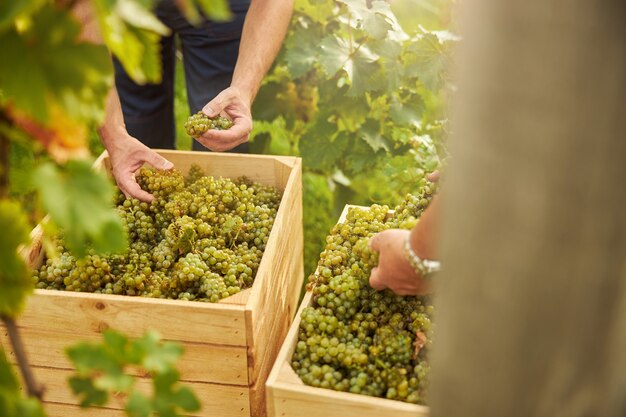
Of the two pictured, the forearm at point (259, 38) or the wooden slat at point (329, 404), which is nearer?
the wooden slat at point (329, 404)

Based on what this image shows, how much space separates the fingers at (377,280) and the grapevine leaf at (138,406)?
2.44 ft

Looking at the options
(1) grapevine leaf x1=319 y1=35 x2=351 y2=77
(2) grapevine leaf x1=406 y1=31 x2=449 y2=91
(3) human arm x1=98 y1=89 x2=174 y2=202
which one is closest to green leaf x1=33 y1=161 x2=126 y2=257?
(3) human arm x1=98 y1=89 x2=174 y2=202

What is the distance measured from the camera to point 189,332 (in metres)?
1.75

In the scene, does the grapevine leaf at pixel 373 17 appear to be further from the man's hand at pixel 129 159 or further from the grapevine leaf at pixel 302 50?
the man's hand at pixel 129 159

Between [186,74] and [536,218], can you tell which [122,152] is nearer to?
[186,74]

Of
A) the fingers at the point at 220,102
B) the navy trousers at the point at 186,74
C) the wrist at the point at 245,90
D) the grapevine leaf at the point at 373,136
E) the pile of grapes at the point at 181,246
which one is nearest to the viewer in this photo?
the pile of grapes at the point at 181,246

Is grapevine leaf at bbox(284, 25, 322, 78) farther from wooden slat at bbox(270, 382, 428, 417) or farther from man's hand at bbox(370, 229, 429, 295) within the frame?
wooden slat at bbox(270, 382, 428, 417)

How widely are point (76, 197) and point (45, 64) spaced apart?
0.18 m

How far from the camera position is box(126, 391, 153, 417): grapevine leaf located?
1011mm

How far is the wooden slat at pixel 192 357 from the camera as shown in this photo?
69.4 inches

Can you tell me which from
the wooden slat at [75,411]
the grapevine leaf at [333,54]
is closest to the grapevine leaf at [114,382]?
the wooden slat at [75,411]

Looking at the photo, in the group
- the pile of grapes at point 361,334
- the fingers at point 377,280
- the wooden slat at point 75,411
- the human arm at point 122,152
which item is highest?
the human arm at point 122,152

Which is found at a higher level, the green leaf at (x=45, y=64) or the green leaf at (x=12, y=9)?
the green leaf at (x=12, y=9)

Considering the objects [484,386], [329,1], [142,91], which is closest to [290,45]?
[329,1]
